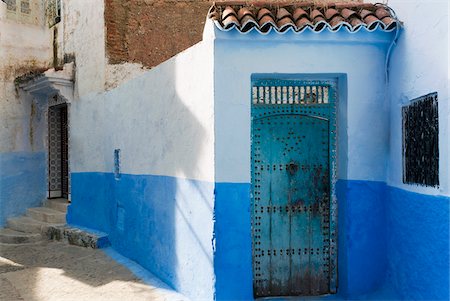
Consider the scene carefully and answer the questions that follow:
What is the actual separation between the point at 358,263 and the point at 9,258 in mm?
6366

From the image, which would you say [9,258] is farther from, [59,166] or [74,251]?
[59,166]

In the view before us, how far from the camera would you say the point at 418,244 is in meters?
4.50

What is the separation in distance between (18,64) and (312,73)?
865 centimetres

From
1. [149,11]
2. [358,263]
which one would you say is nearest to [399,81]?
[358,263]

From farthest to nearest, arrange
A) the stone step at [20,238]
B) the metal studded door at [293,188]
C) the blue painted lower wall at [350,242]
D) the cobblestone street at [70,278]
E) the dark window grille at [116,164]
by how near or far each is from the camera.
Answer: the stone step at [20,238] → the dark window grille at [116,164] → the cobblestone street at [70,278] → the metal studded door at [293,188] → the blue painted lower wall at [350,242]

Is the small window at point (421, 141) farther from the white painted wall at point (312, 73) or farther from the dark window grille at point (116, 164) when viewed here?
the dark window grille at point (116, 164)

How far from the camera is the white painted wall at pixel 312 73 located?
16.0 ft

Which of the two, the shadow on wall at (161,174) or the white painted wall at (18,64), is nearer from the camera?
the shadow on wall at (161,174)

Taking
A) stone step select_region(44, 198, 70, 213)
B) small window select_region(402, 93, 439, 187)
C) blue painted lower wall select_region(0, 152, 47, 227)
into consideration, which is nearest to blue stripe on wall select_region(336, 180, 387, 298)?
small window select_region(402, 93, 439, 187)

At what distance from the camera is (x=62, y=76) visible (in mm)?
9828

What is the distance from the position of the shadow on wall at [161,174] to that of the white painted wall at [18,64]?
9.21 feet

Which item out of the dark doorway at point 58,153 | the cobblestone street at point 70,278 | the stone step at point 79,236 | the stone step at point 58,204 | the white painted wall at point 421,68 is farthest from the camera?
the dark doorway at point 58,153

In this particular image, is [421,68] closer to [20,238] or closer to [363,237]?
[363,237]

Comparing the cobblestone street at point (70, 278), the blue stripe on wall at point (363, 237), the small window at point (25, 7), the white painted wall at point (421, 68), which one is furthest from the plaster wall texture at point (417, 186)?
the small window at point (25, 7)
